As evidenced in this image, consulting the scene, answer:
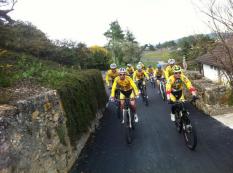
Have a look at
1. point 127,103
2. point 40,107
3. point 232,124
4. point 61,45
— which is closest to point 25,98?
point 40,107

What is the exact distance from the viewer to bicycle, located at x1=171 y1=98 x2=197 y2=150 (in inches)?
329

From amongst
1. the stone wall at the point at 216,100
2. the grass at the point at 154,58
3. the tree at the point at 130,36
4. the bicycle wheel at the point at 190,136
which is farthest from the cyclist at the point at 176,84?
the tree at the point at 130,36

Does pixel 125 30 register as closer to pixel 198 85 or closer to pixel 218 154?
pixel 198 85

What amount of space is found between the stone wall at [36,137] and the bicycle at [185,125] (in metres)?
3.45

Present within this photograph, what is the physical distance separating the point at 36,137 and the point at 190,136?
4.47m

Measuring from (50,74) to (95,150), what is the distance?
335 centimetres

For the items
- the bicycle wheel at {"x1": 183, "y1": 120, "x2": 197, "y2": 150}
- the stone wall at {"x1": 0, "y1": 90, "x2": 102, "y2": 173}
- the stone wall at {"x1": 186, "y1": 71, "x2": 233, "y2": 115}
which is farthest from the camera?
the stone wall at {"x1": 186, "y1": 71, "x2": 233, "y2": 115}

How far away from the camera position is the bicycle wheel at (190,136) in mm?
8284

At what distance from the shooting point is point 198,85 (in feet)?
48.1

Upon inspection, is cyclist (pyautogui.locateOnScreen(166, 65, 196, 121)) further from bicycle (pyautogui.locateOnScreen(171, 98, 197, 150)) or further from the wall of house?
the wall of house

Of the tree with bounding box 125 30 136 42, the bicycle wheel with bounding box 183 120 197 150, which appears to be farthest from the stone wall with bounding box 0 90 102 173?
the tree with bounding box 125 30 136 42

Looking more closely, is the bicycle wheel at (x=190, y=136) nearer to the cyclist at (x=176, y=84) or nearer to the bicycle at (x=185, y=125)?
the bicycle at (x=185, y=125)

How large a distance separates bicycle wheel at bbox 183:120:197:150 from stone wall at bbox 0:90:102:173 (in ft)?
11.3

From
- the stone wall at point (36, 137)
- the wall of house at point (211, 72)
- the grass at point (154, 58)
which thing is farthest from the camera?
the grass at point (154, 58)
